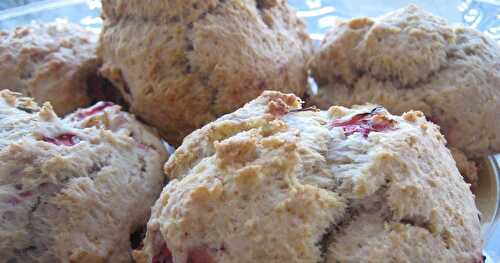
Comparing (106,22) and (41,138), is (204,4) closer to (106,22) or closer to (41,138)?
(106,22)

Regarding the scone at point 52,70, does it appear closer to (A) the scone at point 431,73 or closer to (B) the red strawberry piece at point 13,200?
(B) the red strawberry piece at point 13,200

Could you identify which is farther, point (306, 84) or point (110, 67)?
point (306, 84)

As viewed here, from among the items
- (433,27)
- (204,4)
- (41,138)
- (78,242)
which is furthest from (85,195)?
(433,27)

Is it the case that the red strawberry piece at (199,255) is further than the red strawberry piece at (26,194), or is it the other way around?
the red strawberry piece at (26,194)

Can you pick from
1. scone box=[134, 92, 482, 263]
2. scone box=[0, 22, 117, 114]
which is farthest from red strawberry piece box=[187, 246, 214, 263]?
scone box=[0, 22, 117, 114]

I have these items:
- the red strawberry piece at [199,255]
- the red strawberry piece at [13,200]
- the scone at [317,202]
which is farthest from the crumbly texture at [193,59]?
the red strawberry piece at [199,255]

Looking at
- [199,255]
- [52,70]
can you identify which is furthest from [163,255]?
[52,70]
